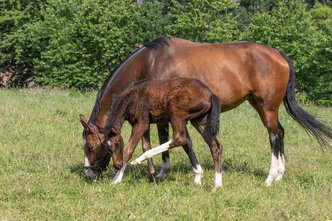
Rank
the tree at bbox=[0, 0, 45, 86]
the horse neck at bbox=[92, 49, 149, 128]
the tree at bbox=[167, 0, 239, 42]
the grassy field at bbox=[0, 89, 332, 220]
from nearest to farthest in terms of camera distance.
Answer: the grassy field at bbox=[0, 89, 332, 220] < the horse neck at bbox=[92, 49, 149, 128] < the tree at bbox=[0, 0, 45, 86] < the tree at bbox=[167, 0, 239, 42]

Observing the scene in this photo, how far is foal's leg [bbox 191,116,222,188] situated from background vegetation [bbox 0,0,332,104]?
23.1m

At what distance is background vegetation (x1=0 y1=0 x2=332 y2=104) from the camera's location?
1101 inches

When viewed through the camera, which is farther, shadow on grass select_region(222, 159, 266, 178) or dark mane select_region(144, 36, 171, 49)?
shadow on grass select_region(222, 159, 266, 178)

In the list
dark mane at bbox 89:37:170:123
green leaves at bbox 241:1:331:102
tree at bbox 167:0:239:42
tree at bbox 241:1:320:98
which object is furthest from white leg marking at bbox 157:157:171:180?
tree at bbox 167:0:239:42

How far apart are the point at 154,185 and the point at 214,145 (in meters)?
1.02

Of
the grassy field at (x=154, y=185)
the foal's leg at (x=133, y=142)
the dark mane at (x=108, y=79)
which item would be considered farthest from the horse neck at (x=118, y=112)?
the grassy field at (x=154, y=185)

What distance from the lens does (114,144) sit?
4.97 meters

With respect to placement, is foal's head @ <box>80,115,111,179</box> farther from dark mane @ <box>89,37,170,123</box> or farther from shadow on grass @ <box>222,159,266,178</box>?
shadow on grass @ <box>222,159,266,178</box>

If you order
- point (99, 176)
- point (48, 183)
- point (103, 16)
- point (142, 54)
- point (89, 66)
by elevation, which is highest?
point (142, 54)

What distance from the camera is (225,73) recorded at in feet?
18.0

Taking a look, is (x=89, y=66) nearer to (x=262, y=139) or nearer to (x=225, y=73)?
(x=262, y=139)

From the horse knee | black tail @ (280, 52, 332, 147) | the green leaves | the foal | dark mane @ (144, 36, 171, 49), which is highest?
dark mane @ (144, 36, 171, 49)

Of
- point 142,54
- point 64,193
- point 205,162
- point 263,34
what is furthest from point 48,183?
point 263,34

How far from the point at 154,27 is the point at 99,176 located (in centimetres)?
2764
